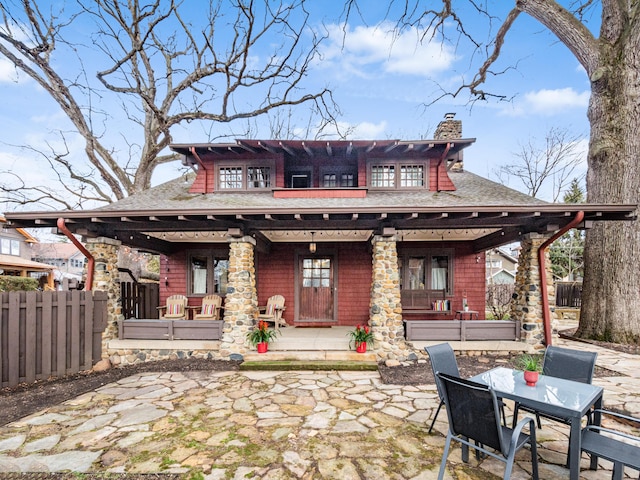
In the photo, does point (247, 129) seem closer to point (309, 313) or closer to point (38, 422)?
point (309, 313)

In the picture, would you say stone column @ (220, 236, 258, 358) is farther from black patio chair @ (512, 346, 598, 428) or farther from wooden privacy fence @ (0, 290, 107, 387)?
black patio chair @ (512, 346, 598, 428)

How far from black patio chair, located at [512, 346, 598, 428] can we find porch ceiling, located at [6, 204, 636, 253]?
2709mm

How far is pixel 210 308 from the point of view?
7754mm

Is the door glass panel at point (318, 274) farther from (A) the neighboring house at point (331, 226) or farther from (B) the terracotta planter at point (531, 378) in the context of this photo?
(B) the terracotta planter at point (531, 378)

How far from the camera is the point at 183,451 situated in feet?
9.80

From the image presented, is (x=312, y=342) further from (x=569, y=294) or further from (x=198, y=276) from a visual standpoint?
(x=569, y=294)

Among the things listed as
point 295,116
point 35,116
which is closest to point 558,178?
point 295,116

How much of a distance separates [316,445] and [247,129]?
14874mm

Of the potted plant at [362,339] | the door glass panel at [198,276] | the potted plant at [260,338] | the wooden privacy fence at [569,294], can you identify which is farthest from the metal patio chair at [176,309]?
the wooden privacy fence at [569,294]

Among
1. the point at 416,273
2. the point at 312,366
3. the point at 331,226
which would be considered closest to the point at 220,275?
the point at 331,226

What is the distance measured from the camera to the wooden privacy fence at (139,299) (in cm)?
711

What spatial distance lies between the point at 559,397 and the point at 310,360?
4104mm

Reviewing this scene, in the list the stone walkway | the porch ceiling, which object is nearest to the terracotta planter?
the stone walkway

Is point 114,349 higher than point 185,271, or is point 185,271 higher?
point 185,271
